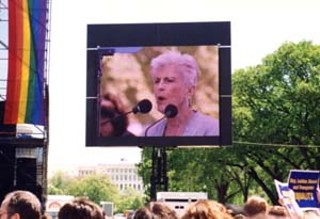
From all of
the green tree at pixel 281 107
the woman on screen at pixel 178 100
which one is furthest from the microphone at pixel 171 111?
the green tree at pixel 281 107

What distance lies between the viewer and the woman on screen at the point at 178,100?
2041 centimetres

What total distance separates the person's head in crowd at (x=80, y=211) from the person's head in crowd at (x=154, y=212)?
0.46 m

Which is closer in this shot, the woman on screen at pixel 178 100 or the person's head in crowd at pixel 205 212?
the person's head in crowd at pixel 205 212

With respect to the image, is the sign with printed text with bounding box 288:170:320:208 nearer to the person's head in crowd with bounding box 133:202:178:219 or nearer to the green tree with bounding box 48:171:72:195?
the person's head in crowd with bounding box 133:202:178:219

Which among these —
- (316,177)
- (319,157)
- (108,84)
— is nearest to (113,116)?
(108,84)

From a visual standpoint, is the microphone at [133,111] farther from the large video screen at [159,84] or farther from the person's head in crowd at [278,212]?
the person's head in crowd at [278,212]

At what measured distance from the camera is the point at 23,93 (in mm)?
19062

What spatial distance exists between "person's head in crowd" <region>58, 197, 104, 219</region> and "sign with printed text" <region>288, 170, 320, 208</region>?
12.3ft

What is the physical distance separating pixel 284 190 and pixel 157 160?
1613 centimetres

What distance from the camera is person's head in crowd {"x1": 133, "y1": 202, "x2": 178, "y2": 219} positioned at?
4.27 metres

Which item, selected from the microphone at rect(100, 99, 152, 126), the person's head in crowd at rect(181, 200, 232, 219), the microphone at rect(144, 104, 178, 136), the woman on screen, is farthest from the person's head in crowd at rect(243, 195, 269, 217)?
the microphone at rect(100, 99, 152, 126)

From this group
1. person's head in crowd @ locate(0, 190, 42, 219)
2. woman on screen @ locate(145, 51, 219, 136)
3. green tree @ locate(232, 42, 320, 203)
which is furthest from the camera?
green tree @ locate(232, 42, 320, 203)

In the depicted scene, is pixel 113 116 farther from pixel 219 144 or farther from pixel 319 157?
pixel 319 157

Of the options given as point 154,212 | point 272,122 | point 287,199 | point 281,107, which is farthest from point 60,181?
point 154,212
